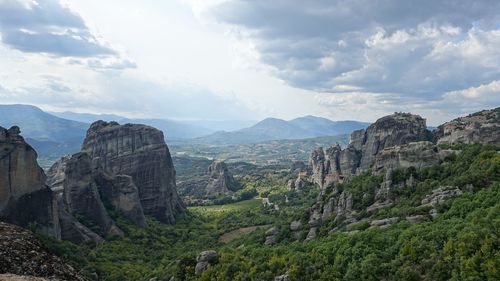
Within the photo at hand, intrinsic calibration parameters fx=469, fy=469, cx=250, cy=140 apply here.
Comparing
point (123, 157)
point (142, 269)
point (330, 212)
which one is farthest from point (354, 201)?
point (123, 157)

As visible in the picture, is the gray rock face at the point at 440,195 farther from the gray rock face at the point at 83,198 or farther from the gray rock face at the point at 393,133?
the gray rock face at the point at 393,133

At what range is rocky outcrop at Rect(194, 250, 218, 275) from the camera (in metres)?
59.2

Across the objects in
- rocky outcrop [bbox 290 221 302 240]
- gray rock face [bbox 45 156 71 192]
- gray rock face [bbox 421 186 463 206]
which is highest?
gray rock face [bbox 421 186 463 206]

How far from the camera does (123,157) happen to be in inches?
4830

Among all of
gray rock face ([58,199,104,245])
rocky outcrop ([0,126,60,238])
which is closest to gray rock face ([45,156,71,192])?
gray rock face ([58,199,104,245])

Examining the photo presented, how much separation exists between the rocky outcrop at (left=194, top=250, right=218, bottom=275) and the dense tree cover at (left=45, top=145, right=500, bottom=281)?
111cm

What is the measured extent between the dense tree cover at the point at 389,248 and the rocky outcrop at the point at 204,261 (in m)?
1.11

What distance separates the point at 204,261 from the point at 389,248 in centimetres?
2536

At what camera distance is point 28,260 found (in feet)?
57.5

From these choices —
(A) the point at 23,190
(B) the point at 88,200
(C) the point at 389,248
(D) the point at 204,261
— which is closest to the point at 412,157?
(C) the point at 389,248

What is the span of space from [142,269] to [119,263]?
15.6 feet

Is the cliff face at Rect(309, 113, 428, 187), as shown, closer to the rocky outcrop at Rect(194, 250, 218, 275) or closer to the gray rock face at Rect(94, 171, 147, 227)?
the gray rock face at Rect(94, 171, 147, 227)

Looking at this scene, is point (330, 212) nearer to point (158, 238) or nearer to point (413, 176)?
point (413, 176)

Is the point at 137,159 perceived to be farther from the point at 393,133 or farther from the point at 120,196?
the point at 393,133
